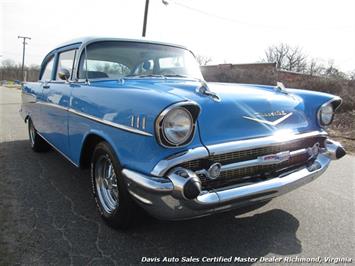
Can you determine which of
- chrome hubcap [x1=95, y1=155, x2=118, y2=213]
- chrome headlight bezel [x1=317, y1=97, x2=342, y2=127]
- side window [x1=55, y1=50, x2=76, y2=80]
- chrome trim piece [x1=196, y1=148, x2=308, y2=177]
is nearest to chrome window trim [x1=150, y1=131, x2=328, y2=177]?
chrome trim piece [x1=196, y1=148, x2=308, y2=177]

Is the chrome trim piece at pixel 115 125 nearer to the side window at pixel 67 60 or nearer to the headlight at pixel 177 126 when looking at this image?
the headlight at pixel 177 126

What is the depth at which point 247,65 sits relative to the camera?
21.9 meters

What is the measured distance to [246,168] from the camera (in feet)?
7.59

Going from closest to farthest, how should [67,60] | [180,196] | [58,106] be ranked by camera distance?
[180,196] < [58,106] < [67,60]

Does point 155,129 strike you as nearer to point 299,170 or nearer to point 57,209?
point 299,170

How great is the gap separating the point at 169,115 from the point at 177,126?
0.30ft

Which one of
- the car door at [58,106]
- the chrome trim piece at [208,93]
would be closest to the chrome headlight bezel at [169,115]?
the chrome trim piece at [208,93]

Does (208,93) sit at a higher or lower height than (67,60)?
lower

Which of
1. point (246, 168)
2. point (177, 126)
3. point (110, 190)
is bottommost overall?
point (110, 190)

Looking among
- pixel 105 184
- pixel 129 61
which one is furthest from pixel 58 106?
pixel 105 184

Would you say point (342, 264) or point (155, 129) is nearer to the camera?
point (155, 129)

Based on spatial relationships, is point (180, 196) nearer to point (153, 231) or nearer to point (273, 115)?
point (153, 231)

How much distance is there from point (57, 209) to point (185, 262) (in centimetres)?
142

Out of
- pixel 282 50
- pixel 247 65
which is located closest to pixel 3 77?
pixel 282 50
